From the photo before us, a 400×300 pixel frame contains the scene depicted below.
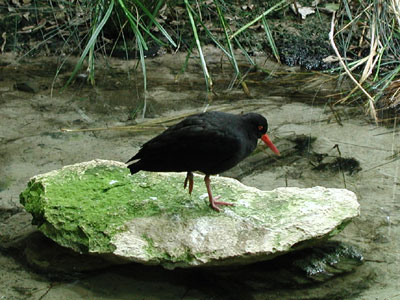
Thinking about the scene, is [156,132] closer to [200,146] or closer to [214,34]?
[200,146]

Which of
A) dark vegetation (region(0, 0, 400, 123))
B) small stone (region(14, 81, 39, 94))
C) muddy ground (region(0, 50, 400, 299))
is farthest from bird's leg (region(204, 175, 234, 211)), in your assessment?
small stone (region(14, 81, 39, 94))

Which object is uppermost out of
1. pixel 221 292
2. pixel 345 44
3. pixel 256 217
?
pixel 345 44

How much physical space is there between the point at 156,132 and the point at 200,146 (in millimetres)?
1755

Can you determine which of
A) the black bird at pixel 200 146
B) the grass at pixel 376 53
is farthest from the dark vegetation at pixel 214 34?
the black bird at pixel 200 146

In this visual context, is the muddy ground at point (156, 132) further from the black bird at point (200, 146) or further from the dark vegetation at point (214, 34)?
the black bird at point (200, 146)

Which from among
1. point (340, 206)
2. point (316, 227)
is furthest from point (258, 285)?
point (340, 206)

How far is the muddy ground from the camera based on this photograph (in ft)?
11.2

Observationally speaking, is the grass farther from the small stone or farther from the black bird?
the small stone

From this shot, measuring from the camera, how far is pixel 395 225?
157 inches

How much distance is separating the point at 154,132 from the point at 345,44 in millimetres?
1936

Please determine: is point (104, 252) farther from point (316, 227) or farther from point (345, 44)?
point (345, 44)

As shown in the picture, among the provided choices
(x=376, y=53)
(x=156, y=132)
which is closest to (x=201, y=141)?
(x=156, y=132)

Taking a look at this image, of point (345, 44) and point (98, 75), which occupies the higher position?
point (345, 44)

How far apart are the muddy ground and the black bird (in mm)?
593
